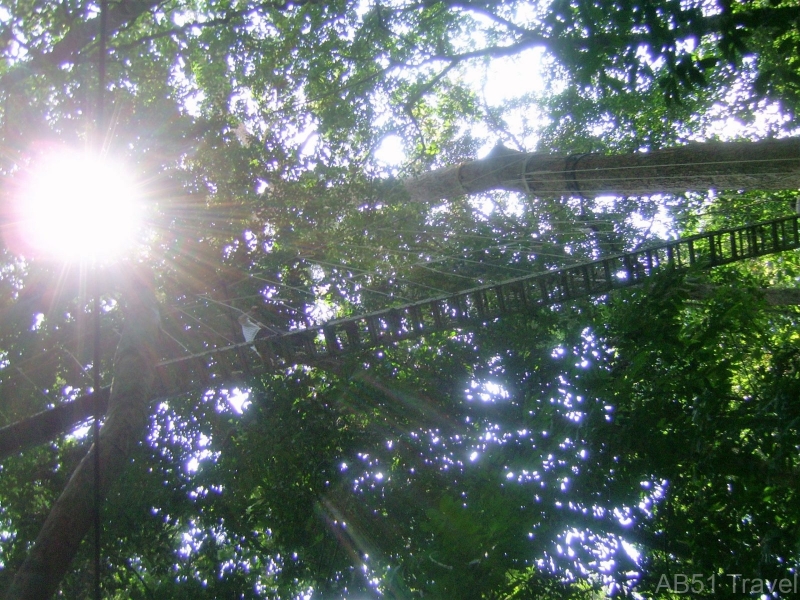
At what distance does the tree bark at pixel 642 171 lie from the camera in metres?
4.45

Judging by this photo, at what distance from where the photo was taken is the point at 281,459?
6215mm

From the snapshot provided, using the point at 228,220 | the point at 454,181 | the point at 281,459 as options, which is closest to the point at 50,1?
the point at 228,220

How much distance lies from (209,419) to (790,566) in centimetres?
578

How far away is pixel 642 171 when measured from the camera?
5.09 meters

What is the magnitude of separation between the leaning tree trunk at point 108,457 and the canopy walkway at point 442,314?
38 centimetres

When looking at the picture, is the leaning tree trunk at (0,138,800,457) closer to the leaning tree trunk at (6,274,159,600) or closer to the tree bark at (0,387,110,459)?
the tree bark at (0,387,110,459)

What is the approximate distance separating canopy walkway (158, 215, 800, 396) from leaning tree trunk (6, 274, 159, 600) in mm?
382

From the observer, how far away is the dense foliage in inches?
162

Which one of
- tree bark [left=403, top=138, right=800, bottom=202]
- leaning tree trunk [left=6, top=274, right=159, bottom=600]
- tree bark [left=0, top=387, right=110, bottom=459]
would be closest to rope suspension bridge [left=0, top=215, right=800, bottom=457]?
tree bark [left=0, top=387, right=110, bottom=459]

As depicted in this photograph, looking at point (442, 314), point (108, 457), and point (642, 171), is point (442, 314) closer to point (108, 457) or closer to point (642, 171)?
point (642, 171)

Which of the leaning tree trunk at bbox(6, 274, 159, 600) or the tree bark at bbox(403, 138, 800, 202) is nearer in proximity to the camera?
the leaning tree trunk at bbox(6, 274, 159, 600)

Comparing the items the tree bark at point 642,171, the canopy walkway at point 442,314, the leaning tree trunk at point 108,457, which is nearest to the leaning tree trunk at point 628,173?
the tree bark at point 642,171

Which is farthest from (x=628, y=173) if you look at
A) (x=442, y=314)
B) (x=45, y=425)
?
(x=45, y=425)

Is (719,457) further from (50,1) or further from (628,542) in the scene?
(50,1)
